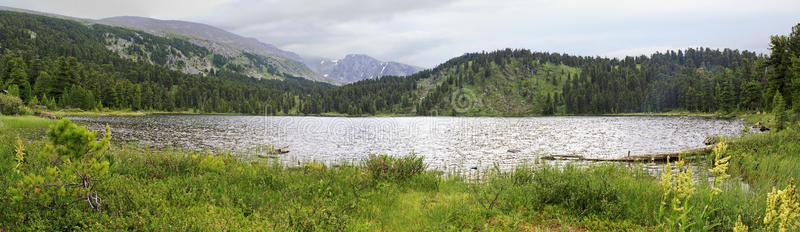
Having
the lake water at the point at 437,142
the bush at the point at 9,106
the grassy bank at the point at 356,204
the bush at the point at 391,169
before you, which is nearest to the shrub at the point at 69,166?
the grassy bank at the point at 356,204

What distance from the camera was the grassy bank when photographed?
260 inches

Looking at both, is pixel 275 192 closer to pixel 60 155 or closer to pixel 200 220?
pixel 200 220

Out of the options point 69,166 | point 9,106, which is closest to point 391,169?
point 69,166

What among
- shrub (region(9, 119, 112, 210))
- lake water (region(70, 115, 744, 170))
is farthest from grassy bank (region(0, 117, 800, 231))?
lake water (region(70, 115, 744, 170))

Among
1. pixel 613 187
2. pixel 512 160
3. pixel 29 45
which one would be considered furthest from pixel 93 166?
pixel 29 45

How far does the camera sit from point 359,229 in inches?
276

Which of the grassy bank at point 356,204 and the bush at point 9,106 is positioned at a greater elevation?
the bush at point 9,106

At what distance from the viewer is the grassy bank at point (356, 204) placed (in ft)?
21.7

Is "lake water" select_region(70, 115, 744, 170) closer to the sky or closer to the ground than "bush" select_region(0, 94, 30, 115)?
closer to the ground

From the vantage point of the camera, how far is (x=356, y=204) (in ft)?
28.8

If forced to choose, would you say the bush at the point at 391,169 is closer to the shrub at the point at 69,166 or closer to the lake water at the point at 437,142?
the lake water at the point at 437,142

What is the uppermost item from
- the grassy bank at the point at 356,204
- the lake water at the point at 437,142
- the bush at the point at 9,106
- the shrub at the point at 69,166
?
the bush at the point at 9,106

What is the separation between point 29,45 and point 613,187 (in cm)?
28027

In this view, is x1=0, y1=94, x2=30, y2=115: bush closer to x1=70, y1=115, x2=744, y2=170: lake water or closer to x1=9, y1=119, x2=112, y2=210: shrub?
x1=70, y1=115, x2=744, y2=170: lake water
